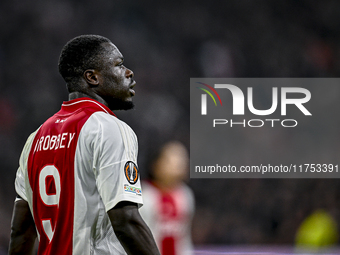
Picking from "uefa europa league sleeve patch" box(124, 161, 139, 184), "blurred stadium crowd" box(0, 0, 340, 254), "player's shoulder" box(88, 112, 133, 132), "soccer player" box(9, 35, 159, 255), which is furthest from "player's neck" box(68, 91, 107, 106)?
"blurred stadium crowd" box(0, 0, 340, 254)

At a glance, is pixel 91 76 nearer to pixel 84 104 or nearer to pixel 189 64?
pixel 84 104

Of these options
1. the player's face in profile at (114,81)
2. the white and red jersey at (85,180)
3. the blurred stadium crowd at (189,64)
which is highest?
the blurred stadium crowd at (189,64)

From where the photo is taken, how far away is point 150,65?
688 cm

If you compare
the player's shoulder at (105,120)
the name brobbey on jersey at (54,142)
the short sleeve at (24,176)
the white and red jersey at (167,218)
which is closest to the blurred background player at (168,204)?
the white and red jersey at (167,218)

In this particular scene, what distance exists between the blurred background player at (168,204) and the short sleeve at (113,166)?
7.74 ft

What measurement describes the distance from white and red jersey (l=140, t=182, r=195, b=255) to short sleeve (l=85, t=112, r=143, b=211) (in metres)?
2.36

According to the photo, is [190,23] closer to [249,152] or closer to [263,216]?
[249,152]

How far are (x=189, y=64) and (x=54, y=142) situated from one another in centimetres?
585

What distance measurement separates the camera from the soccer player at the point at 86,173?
44.6 inches

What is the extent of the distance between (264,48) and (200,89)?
132cm

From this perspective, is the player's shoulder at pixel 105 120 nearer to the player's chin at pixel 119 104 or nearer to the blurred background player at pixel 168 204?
the player's chin at pixel 119 104

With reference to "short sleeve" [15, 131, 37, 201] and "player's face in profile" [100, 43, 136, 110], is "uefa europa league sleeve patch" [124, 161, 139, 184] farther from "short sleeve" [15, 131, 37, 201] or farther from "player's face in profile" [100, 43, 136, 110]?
"short sleeve" [15, 131, 37, 201]

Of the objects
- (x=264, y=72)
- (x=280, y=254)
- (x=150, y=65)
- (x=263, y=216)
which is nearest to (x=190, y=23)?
(x=150, y=65)

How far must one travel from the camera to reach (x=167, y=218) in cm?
351
